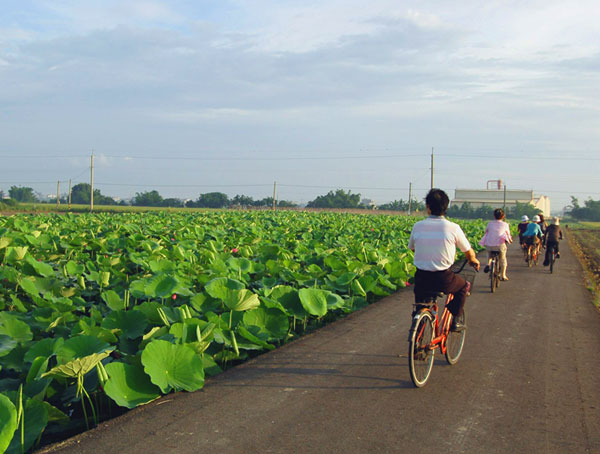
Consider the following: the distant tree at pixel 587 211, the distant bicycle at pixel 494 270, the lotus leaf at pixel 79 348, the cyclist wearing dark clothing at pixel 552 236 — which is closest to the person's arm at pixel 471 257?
the lotus leaf at pixel 79 348

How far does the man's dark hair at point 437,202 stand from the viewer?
197 inches

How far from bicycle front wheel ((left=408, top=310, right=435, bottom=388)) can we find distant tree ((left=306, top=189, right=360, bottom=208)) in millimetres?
87025

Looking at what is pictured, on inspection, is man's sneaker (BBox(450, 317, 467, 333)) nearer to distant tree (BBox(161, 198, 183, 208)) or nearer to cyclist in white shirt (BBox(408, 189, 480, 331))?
cyclist in white shirt (BBox(408, 189, 480, 331))

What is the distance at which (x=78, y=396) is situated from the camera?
395cm

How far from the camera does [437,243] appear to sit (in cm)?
495

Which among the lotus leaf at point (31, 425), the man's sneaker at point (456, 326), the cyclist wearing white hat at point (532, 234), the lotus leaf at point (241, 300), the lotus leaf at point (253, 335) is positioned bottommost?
the lotus leaf at point (31, 425)

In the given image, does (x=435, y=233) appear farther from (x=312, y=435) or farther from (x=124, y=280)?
(x=124, y=280)

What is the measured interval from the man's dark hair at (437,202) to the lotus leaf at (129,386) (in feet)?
9.15

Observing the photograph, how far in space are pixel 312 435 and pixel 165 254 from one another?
7361 millimetres

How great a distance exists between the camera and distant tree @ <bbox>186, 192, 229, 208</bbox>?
3403 inches

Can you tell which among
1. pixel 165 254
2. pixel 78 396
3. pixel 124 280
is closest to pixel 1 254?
pixel 165 254

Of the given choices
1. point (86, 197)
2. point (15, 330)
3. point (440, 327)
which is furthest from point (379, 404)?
point (86, 197)

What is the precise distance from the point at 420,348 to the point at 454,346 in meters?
1.00

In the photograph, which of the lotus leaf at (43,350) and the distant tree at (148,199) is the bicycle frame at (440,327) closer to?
the lotus leaf at (43,350)
